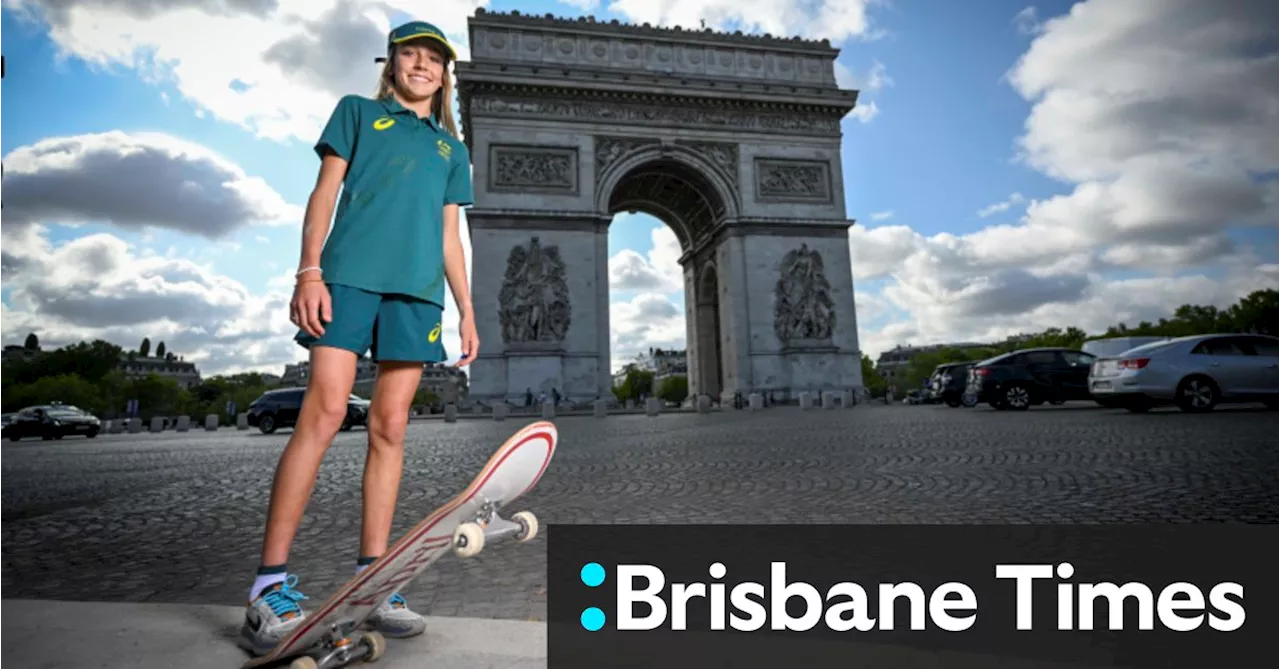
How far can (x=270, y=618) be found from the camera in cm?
173

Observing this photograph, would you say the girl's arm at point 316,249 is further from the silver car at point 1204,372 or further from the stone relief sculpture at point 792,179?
the stone relief sculpture at point 792,179

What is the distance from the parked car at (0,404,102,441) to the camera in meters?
23.2

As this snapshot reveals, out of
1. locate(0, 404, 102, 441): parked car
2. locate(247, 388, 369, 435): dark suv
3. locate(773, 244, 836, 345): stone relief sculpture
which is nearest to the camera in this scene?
locate(247, 388, 369, 435): dark suv

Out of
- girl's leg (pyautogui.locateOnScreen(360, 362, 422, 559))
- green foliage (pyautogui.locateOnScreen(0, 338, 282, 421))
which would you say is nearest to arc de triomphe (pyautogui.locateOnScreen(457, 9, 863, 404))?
girl's leg (pyautogui.locateOnScreen(360, 362, 422, 559))

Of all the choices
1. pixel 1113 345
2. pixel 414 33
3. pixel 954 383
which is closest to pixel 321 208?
pixel 414 33

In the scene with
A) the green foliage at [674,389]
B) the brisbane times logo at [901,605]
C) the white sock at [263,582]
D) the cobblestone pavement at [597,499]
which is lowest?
the brisbane times logo at [901,605]

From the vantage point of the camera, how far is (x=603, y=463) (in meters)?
6.65

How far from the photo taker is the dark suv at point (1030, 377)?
14.8 meters

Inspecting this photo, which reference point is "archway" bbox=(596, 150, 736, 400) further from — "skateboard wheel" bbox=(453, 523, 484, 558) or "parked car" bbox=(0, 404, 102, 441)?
"skateboard wheel" bbox=(453, 523, 484, 558)

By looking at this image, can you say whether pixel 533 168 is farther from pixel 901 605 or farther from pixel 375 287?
pixel 901 605

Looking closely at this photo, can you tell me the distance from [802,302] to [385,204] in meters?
26.8

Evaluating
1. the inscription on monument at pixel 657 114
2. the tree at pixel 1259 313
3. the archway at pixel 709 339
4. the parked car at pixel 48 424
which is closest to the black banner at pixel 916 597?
the inscription on monument at pixel 657 114

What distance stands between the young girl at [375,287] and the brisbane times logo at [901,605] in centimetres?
70

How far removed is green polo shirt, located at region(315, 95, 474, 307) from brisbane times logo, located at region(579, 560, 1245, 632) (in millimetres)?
1112
